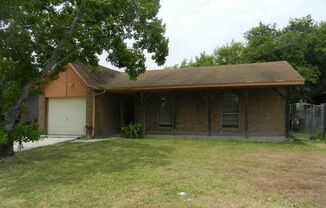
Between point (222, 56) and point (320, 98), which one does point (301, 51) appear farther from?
point (222, 56)

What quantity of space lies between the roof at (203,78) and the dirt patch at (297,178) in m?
5.24

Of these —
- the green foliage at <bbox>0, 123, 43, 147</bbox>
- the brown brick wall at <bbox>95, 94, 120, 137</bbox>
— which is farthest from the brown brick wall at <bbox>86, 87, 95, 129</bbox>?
the green foliage at <bbox>0, 123, 43, 147</bbox>

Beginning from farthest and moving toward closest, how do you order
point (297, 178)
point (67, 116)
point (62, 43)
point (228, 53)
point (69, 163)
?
1. point (228, 53)
2. point (67, 116)
3. point (62, 43)
4. point (69, 163)
5. point (297, 178)

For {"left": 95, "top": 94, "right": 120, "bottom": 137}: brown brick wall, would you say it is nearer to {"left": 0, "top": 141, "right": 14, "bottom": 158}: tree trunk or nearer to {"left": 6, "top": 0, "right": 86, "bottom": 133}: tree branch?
{"left": 6, "top": 0, "right": 86, "bottom": 133}: tree branch

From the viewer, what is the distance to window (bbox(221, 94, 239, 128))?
59.7ft

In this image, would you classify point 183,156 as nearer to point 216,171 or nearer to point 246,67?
point 216,171

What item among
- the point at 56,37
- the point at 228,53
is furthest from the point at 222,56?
the point at 56,37

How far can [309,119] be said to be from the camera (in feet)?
72.9

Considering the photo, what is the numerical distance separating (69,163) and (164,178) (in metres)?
3.64

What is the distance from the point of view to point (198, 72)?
817 inches

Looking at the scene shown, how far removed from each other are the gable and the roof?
45 cm

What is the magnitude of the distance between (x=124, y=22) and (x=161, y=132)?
24.2 feet

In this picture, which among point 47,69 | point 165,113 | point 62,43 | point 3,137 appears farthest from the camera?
point 165,113

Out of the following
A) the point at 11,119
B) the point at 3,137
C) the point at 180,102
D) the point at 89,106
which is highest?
the point at 180,102
